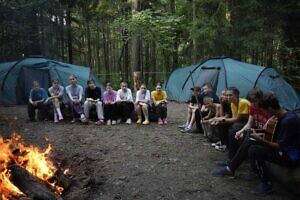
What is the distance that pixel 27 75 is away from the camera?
1395 centimetres

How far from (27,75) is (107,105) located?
5.34 metres

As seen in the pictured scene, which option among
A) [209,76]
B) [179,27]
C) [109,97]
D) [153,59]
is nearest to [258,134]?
[109,97]

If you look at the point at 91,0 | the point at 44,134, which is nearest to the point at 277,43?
the point at 91,0

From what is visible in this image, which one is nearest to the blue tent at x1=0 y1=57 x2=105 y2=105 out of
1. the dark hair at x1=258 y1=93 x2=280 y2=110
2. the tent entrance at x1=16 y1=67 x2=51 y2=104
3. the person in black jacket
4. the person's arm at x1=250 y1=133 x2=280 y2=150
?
the tent entrance at x1=16 y1=67 x2=51 y2=104

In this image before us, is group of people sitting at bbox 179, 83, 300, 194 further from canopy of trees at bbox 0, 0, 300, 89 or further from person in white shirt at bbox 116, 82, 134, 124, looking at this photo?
canopy of trees at bbox 0, 0, 300, 89

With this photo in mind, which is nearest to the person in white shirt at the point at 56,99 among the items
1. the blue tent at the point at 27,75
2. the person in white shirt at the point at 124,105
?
the person in white shirt at the point at 124,105

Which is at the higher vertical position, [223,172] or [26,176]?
[26,176]

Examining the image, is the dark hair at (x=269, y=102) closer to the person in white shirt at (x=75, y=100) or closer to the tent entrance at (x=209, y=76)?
the person in white shirt at (x=75, y=100)

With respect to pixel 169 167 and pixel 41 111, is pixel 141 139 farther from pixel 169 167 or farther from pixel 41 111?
pixel 41 111

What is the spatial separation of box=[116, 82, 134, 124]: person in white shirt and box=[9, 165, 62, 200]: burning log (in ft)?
18.0

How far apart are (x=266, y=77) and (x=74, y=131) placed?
272 inches

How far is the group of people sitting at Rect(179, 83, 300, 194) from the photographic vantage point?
441 cm

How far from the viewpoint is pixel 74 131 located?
→ 29.1 ft

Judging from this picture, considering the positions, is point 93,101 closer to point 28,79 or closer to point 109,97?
point 109,97
